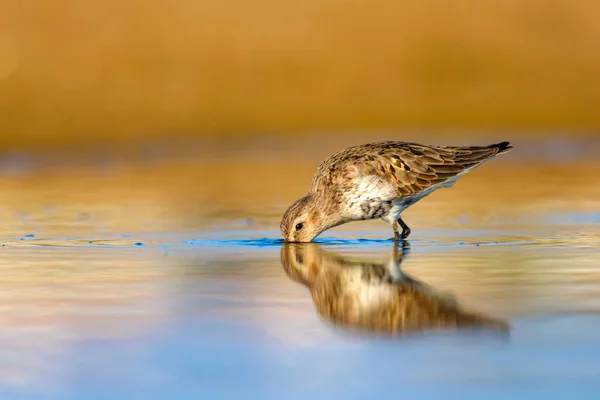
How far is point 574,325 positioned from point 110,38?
940 inches

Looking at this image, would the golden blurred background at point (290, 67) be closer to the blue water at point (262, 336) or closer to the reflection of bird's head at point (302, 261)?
the reflection of bird's head at point (302, 261)

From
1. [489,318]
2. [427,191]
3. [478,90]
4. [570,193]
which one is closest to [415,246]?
[427,191]

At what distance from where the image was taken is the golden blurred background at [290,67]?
89.2 ft

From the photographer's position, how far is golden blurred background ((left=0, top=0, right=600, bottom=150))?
89.2 ft

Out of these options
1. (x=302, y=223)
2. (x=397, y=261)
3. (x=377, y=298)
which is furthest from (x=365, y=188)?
(x=377, y=298)

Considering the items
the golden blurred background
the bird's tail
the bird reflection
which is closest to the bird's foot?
the bird reflection

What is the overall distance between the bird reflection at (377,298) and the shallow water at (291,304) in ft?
0.07

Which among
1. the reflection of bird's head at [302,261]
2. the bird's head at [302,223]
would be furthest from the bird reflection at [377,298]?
the bird's head at [302,223]

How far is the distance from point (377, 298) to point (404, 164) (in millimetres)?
4407

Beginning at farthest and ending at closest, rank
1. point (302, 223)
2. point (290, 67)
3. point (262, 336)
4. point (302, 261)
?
1. point (290, 67)
2. point (302, 223)
3. point (302, 261)
4. point (262, 336)

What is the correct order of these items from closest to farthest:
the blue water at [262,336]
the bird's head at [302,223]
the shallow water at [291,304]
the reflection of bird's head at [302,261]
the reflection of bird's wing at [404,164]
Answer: the blue water at [262,336] → the shallow water at [291,304] → the reflection of bird's head at [302,261] → the bird's head at [302,223] → the reflection of bird's wing at [404,164]

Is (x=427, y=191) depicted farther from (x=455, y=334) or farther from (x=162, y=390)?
(x=162, y=390)

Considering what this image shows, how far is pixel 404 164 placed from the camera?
1248 centimetres

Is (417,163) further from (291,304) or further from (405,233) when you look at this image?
(291,304)
